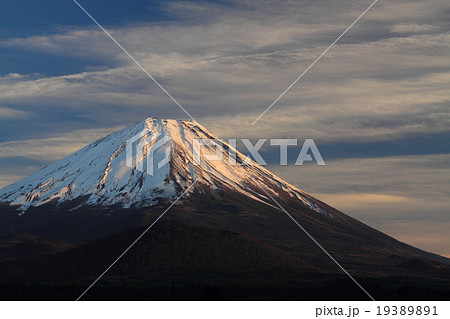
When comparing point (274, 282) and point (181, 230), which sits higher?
point (181, 230)

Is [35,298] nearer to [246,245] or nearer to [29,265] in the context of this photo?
[29,265]

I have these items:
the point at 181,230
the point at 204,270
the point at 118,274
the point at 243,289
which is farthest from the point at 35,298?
the point at 181,230

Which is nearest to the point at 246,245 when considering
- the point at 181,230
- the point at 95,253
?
the point at 181,230

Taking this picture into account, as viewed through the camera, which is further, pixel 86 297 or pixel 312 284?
pixel 312 284

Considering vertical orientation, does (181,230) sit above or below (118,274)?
above

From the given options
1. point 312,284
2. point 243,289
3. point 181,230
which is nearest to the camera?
point 243,289

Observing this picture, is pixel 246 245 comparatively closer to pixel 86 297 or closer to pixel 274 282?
pixel 274 282

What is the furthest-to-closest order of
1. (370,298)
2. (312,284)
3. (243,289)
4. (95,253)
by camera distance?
Answer: (95,253) < (312,284) < (243,289) < (370,298)

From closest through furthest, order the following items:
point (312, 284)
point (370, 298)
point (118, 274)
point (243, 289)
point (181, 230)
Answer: point (370, 298)
point (243, 289)
point (312, 284)
point (118, 274)
point (181, 230)

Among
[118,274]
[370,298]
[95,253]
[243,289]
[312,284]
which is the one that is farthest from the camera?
[95,253]
